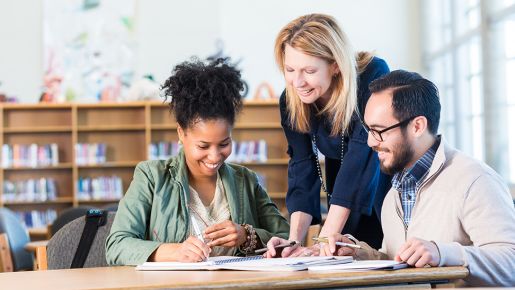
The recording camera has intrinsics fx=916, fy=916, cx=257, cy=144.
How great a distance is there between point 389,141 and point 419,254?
0.46 meters

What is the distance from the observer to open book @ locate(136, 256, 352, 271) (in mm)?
2061

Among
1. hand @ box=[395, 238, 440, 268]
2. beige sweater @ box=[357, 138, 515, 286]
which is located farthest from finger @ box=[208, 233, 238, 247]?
hand @ box=[395, 238, 440, 268]

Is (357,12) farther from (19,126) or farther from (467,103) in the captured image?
(19,126)

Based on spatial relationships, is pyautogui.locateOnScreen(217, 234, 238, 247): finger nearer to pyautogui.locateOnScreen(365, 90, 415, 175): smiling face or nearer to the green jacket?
the green jacket

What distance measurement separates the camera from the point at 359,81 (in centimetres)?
281

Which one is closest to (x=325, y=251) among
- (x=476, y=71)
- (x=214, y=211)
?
(x=214, y=211)

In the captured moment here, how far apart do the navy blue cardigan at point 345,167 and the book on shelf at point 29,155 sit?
6600mm

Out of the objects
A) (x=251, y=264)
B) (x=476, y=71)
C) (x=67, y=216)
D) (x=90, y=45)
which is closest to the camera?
(x=251, y=264)

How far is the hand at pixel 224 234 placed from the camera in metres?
2.45

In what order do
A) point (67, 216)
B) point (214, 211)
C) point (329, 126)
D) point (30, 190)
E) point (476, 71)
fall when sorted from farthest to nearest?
point (30, 190) → point (476, 71) → point (67, 216) → point (329, 126) → point (214, 211)

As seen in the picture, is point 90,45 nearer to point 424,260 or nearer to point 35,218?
point 35,218

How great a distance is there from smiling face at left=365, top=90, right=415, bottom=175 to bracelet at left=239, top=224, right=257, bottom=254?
0.43 m

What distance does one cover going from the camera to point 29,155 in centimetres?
926

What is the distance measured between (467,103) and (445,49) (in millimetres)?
Result: 896
